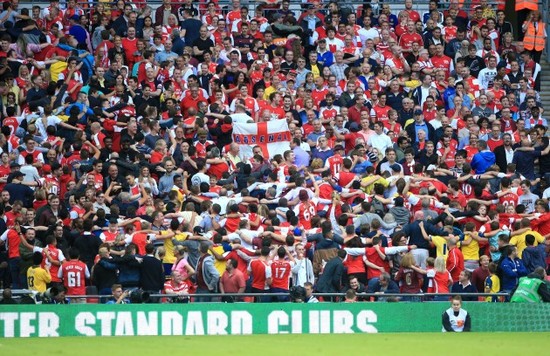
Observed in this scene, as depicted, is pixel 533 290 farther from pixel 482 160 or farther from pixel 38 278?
pixel 38 278

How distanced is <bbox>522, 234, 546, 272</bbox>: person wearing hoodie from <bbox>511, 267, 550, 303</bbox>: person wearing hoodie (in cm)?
183

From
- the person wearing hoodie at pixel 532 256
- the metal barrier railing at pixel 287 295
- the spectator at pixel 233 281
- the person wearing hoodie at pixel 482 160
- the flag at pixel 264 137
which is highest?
the flag at pixel 264 137

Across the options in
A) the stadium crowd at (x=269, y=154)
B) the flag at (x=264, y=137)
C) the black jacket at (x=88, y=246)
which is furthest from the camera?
the flag at (x=264, y=137)

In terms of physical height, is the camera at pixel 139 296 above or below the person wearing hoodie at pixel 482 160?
below

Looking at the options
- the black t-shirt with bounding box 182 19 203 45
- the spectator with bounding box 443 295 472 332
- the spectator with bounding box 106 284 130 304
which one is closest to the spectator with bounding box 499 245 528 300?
the spectator with bounding box 443 295 472 332

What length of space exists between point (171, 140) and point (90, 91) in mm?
2351

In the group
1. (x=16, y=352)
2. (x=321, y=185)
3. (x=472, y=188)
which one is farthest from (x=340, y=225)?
(x=16, y=352)

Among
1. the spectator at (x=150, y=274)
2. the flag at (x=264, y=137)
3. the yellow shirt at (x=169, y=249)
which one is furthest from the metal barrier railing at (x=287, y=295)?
the flag at (x=264, y=137)

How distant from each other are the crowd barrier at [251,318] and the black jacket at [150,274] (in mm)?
1424

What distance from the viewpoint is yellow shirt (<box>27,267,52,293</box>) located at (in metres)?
23.0

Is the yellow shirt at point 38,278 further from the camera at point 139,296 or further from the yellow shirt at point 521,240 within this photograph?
Answer: the yellow shirt at point 521,240

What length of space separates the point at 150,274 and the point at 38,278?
1.98 meters

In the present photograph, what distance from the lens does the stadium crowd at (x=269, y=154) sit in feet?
76.6

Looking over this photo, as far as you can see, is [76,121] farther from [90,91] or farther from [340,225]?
[340,225]
